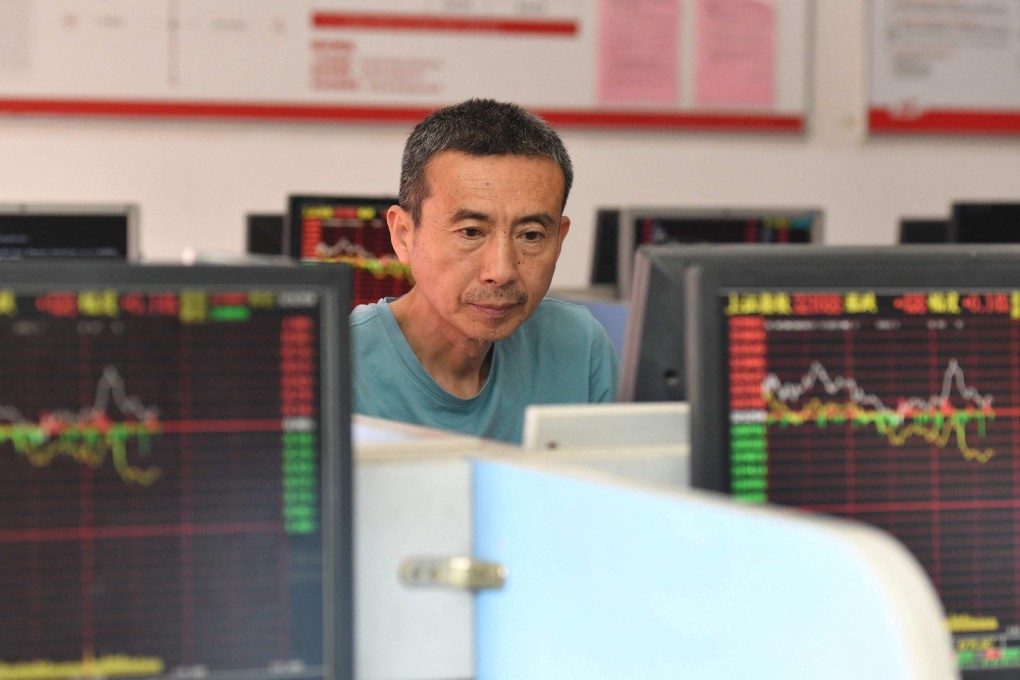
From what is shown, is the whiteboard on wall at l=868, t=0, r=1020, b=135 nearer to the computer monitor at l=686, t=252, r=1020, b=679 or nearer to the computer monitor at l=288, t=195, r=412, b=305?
the computer monitor at l=288, t=195, r=412, b=305

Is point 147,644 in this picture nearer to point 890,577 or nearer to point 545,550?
point 545,550

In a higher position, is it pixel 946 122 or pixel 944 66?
pixel 944 66

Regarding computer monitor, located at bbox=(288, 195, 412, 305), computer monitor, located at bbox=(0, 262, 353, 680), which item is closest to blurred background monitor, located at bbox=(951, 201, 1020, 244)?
computer monitor, located at bbox=(288, 195, 412, 305)

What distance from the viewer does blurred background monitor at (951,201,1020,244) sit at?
2.96m

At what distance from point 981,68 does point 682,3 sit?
1060mm

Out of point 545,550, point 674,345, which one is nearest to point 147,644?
point 545,550

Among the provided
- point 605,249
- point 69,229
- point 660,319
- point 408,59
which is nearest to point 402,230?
point 660,319

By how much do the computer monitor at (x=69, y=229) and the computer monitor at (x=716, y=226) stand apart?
106cm

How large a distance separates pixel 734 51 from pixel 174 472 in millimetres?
3766

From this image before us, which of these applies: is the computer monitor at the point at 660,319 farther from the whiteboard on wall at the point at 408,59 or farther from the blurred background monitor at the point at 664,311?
the whiteboard on wall at the point at 408,59

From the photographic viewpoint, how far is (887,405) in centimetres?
96

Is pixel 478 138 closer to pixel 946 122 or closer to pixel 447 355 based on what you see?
pixel 447 355

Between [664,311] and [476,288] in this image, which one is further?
[476,288]

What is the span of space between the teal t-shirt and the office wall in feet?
7.72
